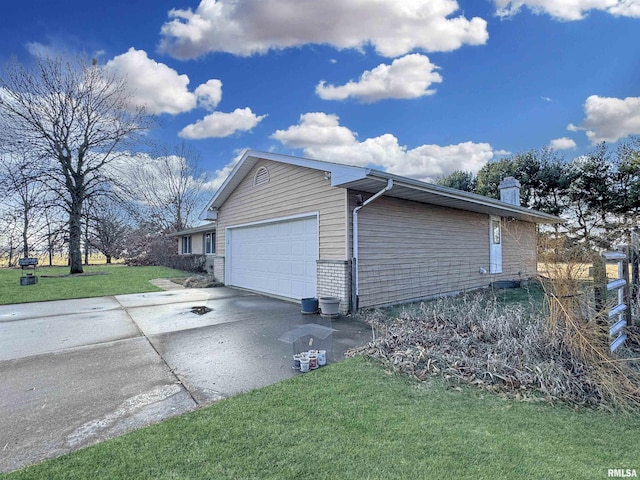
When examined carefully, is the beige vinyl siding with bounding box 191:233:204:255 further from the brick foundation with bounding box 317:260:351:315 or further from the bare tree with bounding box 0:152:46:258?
the brick foundation with bounding box 317:260:351:315

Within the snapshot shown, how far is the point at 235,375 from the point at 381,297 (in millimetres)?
4633

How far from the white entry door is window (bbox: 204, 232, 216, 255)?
13.1m

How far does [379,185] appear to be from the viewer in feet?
22.7

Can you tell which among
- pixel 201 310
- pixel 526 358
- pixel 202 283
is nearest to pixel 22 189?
pixel 202 283

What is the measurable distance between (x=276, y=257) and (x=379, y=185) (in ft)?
13.5

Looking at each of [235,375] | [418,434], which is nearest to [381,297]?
[235,375]

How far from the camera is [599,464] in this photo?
7.32 feet

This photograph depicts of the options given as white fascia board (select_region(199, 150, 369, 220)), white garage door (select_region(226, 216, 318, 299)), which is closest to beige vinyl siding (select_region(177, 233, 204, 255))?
white fascia board (select_region(199, 150, 369, 220))

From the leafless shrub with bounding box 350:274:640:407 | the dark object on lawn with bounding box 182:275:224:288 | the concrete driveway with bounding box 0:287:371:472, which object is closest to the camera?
→ the concrete driveway with bounding box 0:287:371:472

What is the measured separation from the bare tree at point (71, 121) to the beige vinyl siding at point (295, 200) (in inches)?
442

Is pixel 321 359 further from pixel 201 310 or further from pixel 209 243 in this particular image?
pixel 209 243

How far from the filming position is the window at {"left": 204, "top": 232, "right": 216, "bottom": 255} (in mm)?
17750

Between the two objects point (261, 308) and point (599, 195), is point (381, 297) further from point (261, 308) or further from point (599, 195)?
point (599, 195)

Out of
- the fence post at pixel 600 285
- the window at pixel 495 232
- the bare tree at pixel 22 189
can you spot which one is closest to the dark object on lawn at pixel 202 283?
the bare tree at pixel 22 189
